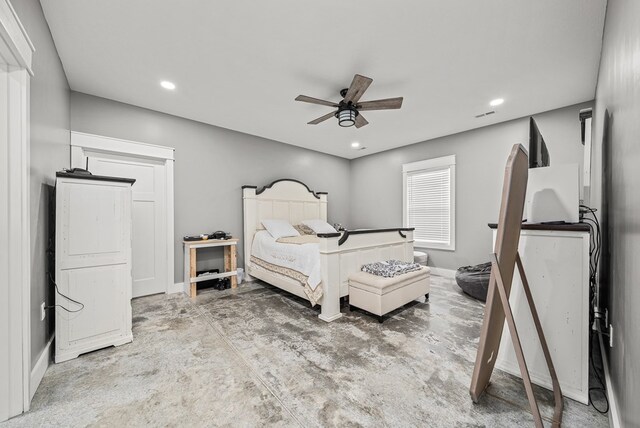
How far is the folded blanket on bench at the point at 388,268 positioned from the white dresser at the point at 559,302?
1.21 m

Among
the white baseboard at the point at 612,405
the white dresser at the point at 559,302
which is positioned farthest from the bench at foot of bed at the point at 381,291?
the white baseboard at the point at 612,405

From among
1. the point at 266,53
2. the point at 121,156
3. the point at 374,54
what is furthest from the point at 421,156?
the point at 121,156

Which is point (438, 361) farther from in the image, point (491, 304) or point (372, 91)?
point (372, 91)

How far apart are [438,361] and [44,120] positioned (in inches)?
141

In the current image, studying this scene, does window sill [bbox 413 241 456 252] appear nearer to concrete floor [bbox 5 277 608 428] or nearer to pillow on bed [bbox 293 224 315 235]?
concrete floor [bbox 5 277 608 428]

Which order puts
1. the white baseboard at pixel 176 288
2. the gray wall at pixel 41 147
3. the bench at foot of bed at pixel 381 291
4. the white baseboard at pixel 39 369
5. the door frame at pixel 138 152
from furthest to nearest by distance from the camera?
the white baseboard at pixel 176 288 → the door frame at pixel 138 152 → the bench at foot of bed at pixel 381 291 → the gray wall at pixel 41 147 → the white baseboard at pixel 39 369

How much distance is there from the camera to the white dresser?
1.48 m

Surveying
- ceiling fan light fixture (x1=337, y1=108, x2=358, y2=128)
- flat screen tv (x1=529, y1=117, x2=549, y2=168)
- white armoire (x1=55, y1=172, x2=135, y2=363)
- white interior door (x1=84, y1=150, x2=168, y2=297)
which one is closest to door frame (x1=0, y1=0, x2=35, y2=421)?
white armoire (x1=55, y1=172, x2=135, y2=363)

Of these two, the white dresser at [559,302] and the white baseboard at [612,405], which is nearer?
the white baseboard at [612,405]

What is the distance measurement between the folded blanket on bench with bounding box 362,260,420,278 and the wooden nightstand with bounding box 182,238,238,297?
2.08 metres

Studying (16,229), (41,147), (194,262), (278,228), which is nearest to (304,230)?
(278,228)

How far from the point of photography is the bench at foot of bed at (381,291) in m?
2.54

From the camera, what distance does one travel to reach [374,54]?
233 cm

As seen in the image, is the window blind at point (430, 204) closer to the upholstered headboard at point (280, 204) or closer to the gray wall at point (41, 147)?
the upholstered headboard at point (280, 204)
